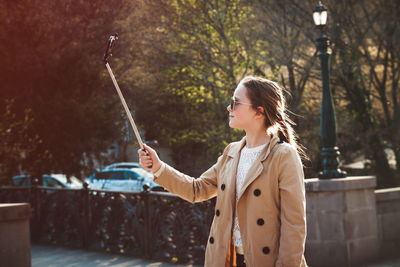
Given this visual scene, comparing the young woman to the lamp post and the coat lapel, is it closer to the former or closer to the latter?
the coat lapel

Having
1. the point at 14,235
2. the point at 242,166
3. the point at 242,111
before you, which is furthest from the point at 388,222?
the point at 242,111

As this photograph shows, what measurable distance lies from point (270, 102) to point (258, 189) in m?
0.54

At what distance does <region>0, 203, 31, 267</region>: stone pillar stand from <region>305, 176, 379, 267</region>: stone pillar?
13.3 ft

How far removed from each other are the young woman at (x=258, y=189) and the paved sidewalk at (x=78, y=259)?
667 centimetres

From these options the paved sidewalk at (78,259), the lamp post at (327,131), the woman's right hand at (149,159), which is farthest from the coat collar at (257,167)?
the paved sidewalk at (78,259)

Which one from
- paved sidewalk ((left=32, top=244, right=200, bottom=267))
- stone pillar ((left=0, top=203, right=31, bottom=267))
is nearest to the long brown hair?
stone pillar ((left=0, top=203, right=31, bottom=267))

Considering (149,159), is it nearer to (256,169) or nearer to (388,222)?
(256,169)

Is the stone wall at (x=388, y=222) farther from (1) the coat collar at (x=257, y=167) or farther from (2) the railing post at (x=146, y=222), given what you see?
(1) the coat collar at (x=257, y=167)

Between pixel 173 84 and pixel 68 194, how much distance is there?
985 cm

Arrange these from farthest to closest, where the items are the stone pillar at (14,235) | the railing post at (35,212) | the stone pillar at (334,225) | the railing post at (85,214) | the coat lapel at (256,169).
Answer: the railing post at (35,212) < the railing post at (85,214) < the stone pillar at (334,225) < the stone pillar at (14,235) < the coat lapel at (256,169)

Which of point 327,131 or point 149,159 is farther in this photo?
point 327,131

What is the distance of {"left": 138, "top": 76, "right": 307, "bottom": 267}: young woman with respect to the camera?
3.50 m

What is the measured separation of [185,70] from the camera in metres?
22.3

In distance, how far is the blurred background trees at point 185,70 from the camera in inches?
614
